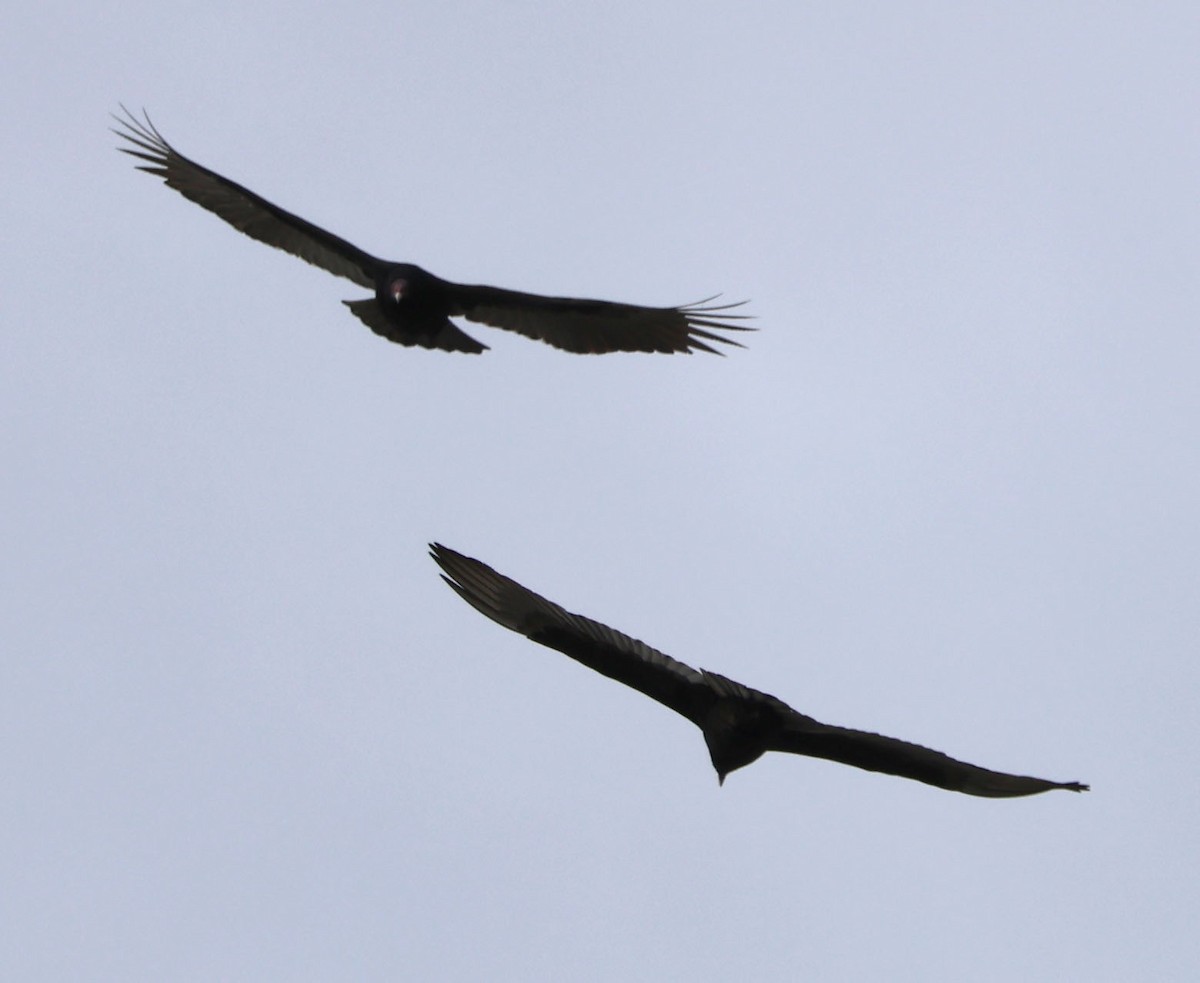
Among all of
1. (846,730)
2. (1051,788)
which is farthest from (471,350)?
(1051,788)

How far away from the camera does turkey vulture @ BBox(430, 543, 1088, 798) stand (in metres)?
13.0

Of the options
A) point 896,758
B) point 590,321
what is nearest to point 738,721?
point 896,758

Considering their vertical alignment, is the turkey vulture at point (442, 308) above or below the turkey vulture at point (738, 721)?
above

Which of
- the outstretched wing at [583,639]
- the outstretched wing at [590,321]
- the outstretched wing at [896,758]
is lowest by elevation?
the outstretched wing at [896,758]

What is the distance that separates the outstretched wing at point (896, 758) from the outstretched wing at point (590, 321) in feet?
10.5

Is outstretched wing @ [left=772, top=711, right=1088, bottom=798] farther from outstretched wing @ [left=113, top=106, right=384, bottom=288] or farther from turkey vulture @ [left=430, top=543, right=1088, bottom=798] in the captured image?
outstretched wing @ [left=113, top=106, right=384, bottom=288]

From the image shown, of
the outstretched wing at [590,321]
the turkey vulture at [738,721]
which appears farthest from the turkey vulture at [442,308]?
the turkey vulture at [738,721]

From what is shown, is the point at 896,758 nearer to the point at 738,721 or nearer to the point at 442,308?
the point at 738,721

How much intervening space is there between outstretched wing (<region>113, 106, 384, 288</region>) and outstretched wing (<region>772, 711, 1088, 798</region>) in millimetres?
5131

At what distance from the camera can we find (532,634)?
45.0 feet

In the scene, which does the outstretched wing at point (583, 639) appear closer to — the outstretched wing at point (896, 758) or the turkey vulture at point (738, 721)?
the turkey vulture at point (738, 721)

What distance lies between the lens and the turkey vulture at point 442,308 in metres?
15.5

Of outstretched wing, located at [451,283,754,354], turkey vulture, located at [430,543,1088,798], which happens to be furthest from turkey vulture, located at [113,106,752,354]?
turkey vulture, located at [430,543,1088,798]

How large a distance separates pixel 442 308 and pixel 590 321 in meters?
1.09
